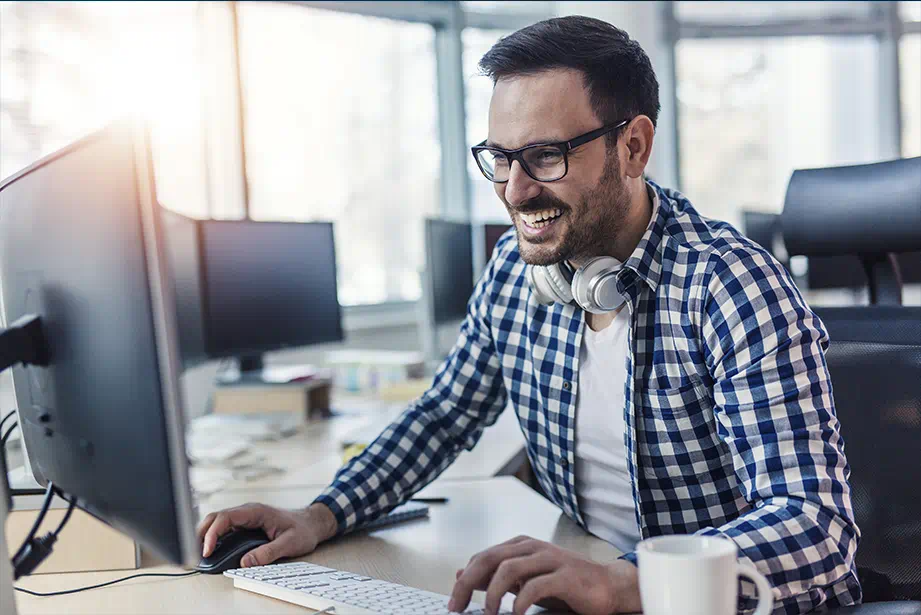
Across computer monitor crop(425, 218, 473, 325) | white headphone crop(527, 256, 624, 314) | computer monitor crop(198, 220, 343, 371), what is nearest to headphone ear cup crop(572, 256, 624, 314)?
white headphone crop(527, 256, 624, 314)

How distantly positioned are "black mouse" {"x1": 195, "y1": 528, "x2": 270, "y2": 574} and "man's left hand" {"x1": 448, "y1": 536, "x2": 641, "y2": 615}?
0.34 m

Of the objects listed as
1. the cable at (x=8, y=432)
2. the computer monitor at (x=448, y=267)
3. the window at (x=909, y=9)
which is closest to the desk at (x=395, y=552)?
the cable at (x=8, y=432)

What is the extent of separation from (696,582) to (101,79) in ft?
8.73

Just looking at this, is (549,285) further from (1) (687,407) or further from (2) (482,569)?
(2) (482,569)

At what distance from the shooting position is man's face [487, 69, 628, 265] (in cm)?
123

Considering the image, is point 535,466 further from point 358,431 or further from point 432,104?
point 432,104

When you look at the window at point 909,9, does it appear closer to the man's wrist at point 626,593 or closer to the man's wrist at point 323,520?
the man's wrist at point 323,520

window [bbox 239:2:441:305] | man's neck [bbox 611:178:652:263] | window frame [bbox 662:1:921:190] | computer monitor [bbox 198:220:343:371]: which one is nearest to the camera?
man's neck [bbox 611:178:652:263]

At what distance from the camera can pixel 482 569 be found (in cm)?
89

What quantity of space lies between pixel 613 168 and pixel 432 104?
135 inches

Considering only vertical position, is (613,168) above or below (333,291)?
above

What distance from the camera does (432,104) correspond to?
180 inches

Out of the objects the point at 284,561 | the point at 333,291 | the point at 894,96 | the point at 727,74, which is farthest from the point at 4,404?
the point at 894,96

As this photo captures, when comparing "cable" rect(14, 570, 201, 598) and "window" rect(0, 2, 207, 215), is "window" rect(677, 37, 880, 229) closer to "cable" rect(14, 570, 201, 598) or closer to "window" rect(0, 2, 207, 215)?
"window" rect(0, 2, 207, 215)
